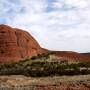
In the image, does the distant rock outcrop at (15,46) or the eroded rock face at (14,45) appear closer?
the distant rock outcrop at (15,46)

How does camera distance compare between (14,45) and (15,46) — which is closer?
(15,46)

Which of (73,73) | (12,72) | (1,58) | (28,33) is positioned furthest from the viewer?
(28,33)

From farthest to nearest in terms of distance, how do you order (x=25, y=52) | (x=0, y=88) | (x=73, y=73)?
(x=25, y=52)
(x=73, y=73)
(x=0, y=88)

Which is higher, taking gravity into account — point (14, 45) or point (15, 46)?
point (14, 45)

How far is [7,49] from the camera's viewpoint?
76.9 m

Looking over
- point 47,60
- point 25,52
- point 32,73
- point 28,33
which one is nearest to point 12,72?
point 32,73

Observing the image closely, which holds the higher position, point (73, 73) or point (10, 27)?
point (10, 27)

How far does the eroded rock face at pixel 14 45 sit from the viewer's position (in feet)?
250

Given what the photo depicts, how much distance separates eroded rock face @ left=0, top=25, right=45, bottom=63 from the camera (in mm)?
76225

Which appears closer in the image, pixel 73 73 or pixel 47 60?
pixel 73 73

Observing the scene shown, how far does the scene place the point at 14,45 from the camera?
78500mm

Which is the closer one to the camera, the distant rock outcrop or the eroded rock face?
the distant rock outcrop

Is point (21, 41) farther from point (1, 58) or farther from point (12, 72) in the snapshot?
point (12, 72)

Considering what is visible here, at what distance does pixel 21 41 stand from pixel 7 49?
4987 millimetres
